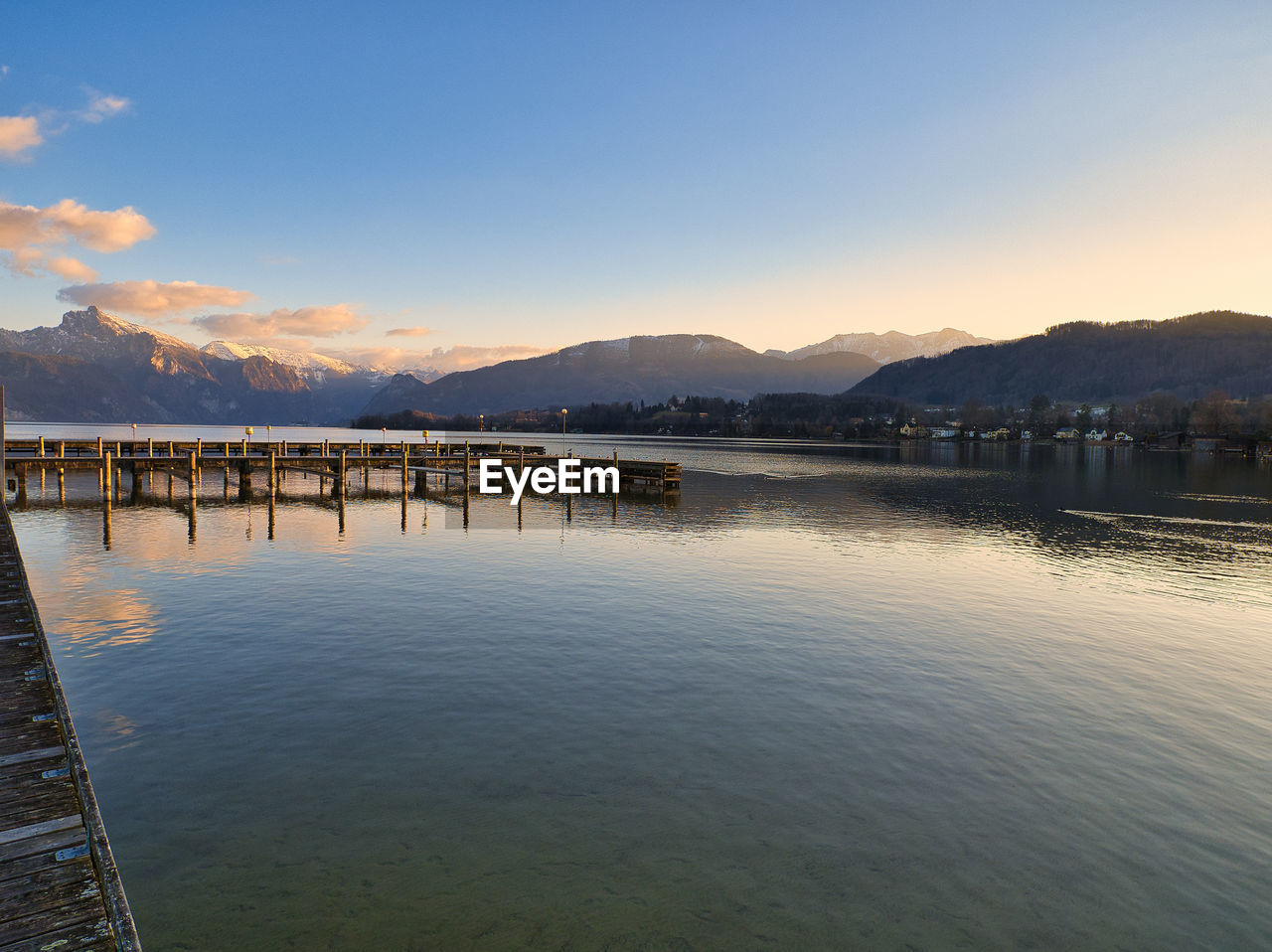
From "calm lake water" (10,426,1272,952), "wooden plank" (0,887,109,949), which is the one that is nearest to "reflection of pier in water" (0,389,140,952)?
"wooden plank" (0,887,109,949)

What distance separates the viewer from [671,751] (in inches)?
560

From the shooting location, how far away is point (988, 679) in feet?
61.5

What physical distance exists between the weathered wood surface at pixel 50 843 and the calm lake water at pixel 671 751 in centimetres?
183

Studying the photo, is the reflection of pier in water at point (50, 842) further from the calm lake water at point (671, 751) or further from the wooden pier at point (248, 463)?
the wooden pier at point (248, 463)

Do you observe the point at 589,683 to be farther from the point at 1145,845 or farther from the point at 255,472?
the point at 255,472

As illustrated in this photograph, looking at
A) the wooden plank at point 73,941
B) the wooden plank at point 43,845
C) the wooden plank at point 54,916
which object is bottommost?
the wooden plank at point 73,941

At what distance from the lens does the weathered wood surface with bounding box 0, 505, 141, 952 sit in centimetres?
678

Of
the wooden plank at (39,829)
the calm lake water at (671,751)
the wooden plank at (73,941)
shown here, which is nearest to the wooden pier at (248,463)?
the calm lake water at (671,751)

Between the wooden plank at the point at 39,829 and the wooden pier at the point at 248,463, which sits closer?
the wooden plank at the point at 39,829

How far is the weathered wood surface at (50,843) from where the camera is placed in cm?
678

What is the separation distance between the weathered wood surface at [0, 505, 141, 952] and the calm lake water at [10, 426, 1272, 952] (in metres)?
1.83

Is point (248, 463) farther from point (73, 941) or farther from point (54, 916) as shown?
point (73, 941)

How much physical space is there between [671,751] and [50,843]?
10.2 meters

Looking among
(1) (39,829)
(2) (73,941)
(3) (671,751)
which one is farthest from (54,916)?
(3) (671,751)
